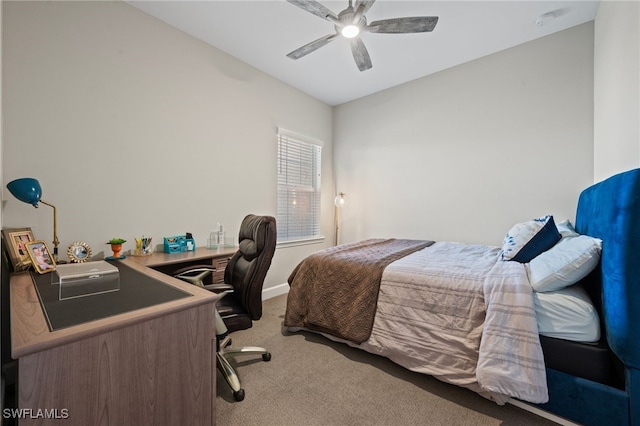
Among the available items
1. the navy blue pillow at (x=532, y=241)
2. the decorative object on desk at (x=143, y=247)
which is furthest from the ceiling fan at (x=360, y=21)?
the decorative object on desk at (x=143, y=247)

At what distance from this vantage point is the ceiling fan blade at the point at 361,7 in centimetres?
183

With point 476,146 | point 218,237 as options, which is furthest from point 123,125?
point 476,146

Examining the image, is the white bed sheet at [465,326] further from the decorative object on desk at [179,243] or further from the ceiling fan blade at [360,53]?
the ceiling fan blade at [360,53]

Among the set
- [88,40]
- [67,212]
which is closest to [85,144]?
[67,212]

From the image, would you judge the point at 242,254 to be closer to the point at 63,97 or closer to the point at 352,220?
the point at 63,97

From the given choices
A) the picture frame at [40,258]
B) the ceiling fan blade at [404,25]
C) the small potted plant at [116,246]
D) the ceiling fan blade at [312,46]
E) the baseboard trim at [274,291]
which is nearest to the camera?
the picture frame at [40,258]

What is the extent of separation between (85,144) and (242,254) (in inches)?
59.2

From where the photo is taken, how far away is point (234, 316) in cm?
162

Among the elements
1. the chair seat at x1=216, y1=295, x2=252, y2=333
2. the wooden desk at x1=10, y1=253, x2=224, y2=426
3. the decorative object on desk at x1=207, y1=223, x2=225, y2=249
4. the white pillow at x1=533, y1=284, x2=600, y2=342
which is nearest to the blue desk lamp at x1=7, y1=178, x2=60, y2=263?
the wooden desk at x1=10, y1=253, x2=224, y2=426

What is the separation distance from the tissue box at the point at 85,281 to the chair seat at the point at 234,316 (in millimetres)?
596

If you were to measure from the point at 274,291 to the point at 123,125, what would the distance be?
2429 mm

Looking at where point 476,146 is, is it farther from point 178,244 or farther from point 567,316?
point 178,244

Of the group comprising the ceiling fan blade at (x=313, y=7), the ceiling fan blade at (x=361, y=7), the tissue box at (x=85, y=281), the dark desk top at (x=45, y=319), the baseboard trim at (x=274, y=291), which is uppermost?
the ceiling fan blade at (x=361, y=7)

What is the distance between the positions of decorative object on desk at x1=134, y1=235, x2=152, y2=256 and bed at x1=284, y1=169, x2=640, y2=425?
1481 millimetres
